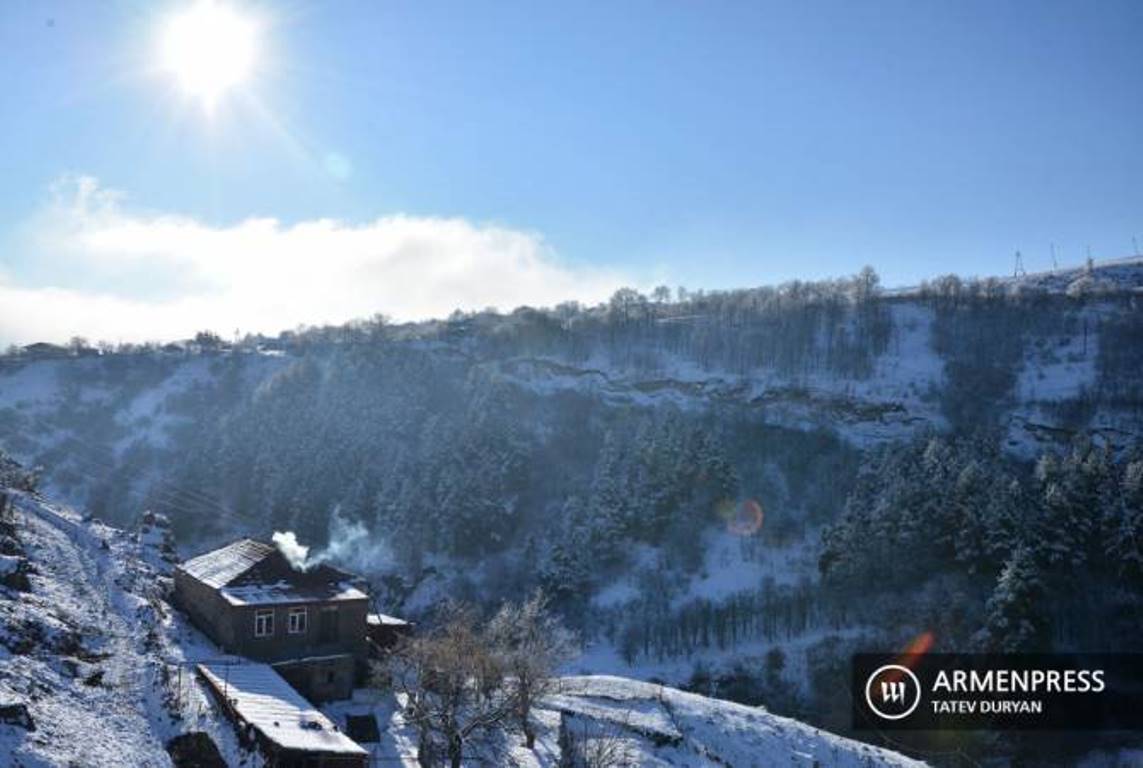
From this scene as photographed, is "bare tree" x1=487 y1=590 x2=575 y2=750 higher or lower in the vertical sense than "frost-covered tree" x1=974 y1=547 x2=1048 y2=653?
higher

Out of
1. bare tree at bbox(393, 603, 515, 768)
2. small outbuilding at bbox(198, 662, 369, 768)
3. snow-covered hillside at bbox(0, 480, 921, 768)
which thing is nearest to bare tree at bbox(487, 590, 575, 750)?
bare tree at bbox(393, 603, 515, 768)

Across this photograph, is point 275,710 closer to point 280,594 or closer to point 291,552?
point 280,594

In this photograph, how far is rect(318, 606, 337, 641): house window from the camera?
37594 millimetres

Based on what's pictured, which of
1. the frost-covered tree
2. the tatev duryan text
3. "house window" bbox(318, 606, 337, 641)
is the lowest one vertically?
the tatev duryan text

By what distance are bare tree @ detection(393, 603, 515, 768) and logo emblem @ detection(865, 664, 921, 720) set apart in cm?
2927

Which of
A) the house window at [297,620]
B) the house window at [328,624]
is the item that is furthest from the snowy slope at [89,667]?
the house window at [328,624]

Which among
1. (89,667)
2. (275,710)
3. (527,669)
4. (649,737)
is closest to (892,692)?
(649,737)

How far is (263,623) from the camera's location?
118 ft

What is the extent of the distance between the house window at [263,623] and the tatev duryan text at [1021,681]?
41.3 meters

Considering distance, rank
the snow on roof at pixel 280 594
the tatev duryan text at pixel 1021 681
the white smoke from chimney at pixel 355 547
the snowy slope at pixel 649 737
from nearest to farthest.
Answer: the snowy slope at pixel 649 737, the snow on roof at pixel 280 594, the tatev duryan text at pixel 1021 681, the white smoke from chimney at pixel 355 547

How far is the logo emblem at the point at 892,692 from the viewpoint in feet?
171

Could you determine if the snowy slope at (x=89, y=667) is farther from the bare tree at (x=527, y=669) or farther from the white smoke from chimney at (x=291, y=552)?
the bare tree at (x=527, y=669)

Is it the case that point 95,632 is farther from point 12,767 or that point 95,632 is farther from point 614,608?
point 614,608

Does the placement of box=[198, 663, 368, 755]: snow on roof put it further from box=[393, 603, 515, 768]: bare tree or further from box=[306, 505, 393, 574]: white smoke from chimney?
box=[306, 505, 393, 574]: white smoke from chimney
